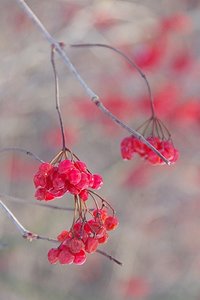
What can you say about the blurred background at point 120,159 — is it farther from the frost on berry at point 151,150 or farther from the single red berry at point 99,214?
the single red berry at point 99,214

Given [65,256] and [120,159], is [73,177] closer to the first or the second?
[65,256]

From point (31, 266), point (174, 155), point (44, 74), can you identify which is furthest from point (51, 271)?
point (174, 155)

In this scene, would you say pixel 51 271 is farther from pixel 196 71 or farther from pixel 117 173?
pixel 196 71

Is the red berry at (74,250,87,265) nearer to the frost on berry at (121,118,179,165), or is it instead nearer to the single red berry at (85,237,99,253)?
the single red berry at (85,237,99,253)

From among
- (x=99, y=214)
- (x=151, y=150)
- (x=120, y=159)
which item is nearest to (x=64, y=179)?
(x=99, y=214)

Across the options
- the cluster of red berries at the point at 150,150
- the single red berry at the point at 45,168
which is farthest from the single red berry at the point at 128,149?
the single red berry at the point at 45,168

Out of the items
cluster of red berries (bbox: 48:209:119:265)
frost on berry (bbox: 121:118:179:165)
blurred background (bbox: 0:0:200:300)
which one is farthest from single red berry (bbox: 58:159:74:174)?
blurred background (bbox: 0:0:200:300)
